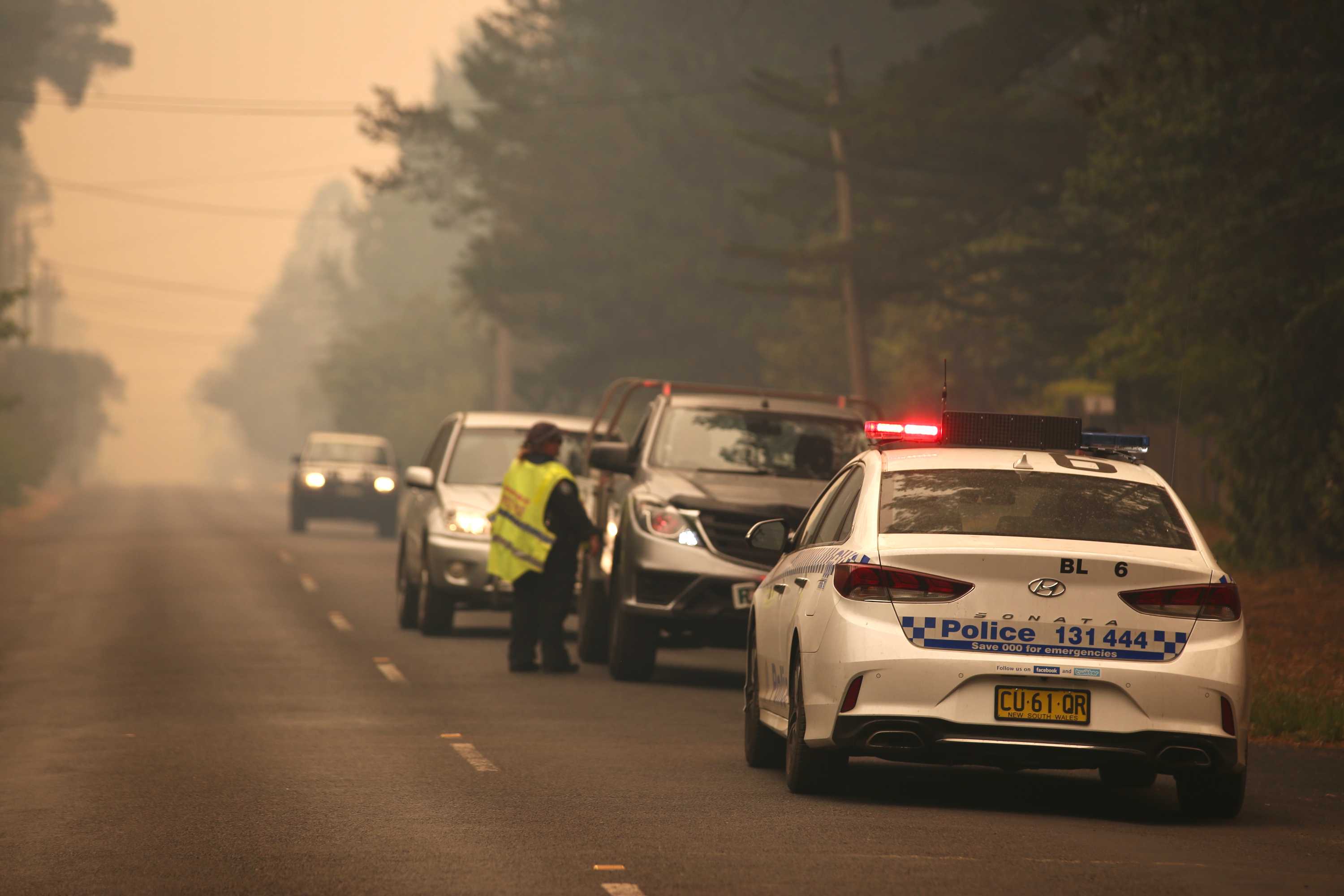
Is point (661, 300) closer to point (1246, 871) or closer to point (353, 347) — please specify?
point (353, 347)

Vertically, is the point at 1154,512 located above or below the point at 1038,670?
above

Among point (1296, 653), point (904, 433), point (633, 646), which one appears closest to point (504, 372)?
point (1296, 653)

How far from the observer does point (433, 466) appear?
69.9ft

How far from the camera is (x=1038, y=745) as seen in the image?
924cm

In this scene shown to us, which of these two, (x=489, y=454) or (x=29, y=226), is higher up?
(x=29, y=226)

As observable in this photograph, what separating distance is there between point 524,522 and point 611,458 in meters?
0.81

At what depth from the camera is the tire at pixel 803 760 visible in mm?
10039

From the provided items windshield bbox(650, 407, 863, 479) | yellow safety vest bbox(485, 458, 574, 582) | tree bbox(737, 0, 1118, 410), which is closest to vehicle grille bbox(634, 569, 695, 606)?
yellow safety vest bbox(485, 458, 574, 582)

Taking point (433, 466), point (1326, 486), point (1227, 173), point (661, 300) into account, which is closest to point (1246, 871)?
point (433, 466)

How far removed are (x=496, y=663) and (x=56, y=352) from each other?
3457 inches

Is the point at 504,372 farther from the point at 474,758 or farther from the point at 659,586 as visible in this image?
the point at 474,758

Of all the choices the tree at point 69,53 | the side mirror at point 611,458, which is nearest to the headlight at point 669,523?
the side mirror at point 611,458

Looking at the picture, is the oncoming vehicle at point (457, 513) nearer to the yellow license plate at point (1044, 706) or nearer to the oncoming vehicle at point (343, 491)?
the yellow license plate at point (1044, 706)

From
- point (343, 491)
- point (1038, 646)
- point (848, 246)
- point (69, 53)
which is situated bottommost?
point (343, 491)
